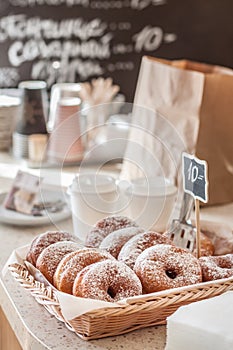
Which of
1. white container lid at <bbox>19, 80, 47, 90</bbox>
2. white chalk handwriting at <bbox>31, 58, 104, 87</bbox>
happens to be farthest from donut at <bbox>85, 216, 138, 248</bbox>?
white chalk handwriting at <bbox>31, 58, 104, 87</bbox>

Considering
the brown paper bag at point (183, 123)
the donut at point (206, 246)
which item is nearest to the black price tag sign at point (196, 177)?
the donut at point (206, 246)

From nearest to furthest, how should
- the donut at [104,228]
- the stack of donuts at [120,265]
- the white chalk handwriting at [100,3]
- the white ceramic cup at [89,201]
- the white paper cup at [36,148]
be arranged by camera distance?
the stack of donuts at [120,265] → the donut at [104,228] → the white ceramic cup at [89,201] → the white paper cup at [36,148] → the white chalk handwriting at [100,3]

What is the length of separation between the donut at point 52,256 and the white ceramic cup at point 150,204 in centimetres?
34

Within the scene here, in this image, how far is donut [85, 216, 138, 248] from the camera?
1.37 metres

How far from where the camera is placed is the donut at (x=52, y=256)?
1.23m

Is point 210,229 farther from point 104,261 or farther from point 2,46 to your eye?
point 2,46

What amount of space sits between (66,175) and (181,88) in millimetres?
468

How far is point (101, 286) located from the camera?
1.13m

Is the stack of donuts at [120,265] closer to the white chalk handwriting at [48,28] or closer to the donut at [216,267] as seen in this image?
the donut at [216,267]

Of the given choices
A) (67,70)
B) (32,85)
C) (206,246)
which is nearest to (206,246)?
(206,246)

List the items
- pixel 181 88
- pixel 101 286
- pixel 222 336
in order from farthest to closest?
1. pixel 181 88
2. pixel 101 286
3. pixel 222 336

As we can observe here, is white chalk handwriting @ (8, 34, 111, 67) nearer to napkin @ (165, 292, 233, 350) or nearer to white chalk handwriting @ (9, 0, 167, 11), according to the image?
white chalk handwriting @ (9, 0, 167, 11)

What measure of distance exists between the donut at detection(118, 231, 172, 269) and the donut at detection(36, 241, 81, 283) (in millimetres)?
85

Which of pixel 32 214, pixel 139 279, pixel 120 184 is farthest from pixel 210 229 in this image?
pixel 32 214
